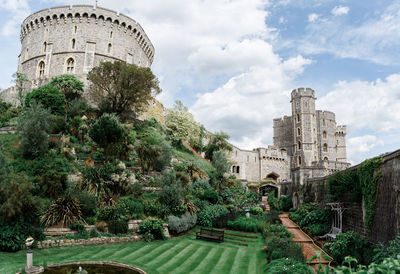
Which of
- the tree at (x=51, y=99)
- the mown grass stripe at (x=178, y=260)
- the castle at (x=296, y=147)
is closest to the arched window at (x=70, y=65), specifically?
the tree at (x=51, y=99)

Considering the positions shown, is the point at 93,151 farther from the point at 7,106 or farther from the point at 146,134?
→ the point at 7,106

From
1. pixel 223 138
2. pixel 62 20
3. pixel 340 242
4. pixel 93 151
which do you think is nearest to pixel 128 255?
pixel 340 242

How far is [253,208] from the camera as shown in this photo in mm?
20078

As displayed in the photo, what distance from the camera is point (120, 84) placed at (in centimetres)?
2508

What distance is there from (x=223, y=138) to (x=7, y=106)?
2529 centimetres

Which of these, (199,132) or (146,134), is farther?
(199,132)

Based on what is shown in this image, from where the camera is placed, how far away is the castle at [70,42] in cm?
3250

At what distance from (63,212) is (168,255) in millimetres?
5346

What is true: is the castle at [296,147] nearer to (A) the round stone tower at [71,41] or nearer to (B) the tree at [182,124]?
(B) the tree at [182,124]

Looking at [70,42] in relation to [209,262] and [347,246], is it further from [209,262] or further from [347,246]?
[347,246]

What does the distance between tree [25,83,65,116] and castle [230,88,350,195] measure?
965 inches

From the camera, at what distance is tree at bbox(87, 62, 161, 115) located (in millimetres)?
25125

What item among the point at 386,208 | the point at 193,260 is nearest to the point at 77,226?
the point at 193,260

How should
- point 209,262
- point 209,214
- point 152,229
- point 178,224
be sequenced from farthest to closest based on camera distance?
point 209,214 → point 178,224 → point 152,229 → point 209,262
